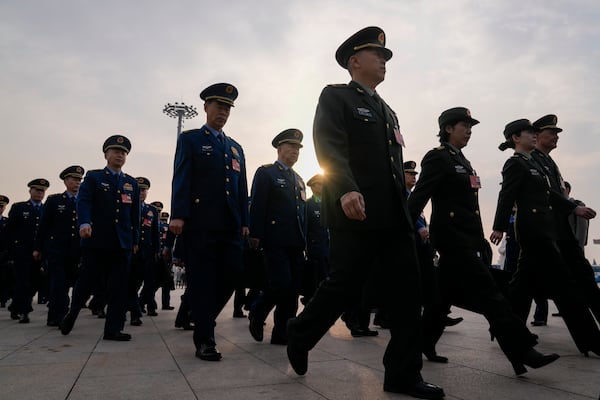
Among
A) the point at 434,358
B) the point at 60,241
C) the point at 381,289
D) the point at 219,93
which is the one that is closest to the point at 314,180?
the point at 219,93

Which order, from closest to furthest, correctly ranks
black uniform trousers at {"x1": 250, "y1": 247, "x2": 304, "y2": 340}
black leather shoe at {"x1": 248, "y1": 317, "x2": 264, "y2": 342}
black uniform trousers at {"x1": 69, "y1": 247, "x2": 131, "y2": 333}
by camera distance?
black uniform trousers at {"x1": 250, "y1": 247, "x2": 304, "y2": 340} < black leather shoe at {"x1": 248, "y1": 317, "x2": 264, "y2": 342} < black uniform trousers at {"x1": 69, "y1": 247, "x2": 131, "y2": 333}

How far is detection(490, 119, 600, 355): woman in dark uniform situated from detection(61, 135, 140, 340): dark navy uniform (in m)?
4.08

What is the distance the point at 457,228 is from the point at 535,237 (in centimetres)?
115

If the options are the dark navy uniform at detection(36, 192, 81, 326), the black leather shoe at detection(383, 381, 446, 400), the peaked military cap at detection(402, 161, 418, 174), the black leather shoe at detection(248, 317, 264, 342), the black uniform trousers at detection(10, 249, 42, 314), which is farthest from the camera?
the black uniform trousers at detection(10, 249, 42, 314)

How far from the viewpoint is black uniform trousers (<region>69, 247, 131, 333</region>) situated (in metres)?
5.46

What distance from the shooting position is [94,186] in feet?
19.2

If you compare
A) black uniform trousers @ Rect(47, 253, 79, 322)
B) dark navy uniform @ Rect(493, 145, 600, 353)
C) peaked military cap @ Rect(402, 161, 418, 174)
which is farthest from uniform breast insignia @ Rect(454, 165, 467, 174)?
black uniform trousers @ Rect(47, 253, 79, 322)

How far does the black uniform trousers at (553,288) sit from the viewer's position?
13.8 feet

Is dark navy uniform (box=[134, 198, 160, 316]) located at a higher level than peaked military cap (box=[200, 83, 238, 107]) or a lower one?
lower

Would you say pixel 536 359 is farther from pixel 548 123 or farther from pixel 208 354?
pixel 548 123

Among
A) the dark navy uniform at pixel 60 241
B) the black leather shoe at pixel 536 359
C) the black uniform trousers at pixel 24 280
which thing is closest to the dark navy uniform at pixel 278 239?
the black leather shoe at pixel 536 359

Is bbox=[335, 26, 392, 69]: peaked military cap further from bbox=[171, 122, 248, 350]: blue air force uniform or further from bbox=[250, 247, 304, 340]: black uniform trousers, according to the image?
bbox=[250, 247, 304, 340]: black uniform trousers

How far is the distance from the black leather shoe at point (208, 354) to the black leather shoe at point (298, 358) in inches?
40.6

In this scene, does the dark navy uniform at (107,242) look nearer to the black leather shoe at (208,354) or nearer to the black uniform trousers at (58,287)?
the black uniform trousers at (58,287)
